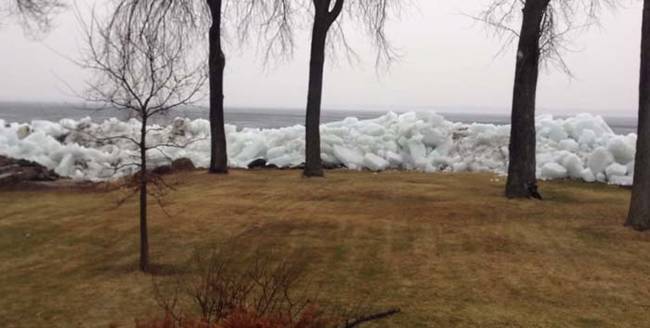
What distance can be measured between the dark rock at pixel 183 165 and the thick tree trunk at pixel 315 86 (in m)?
3.17

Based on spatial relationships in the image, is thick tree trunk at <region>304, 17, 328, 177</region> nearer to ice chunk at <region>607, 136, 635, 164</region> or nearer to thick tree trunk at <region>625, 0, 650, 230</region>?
ice chunk at <region>607, 136, 635, 164</region>

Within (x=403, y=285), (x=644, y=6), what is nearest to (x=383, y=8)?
(x=644, y=6)

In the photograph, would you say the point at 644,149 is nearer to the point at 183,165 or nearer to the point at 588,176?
the point at 588,176

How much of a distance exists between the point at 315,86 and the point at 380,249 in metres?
7.72

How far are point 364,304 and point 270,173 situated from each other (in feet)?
30.5

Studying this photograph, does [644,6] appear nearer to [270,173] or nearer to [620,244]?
[620,244]

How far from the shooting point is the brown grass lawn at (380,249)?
16.5 feet

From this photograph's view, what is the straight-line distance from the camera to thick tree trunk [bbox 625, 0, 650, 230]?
7.53 meters

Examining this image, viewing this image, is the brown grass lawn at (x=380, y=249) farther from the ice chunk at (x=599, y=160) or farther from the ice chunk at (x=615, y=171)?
the ice chunk at (x=599, y=160)

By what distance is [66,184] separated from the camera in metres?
12.0

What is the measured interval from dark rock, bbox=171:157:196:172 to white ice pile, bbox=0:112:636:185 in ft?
2.15

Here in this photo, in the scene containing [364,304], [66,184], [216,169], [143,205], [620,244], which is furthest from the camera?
[216,169]

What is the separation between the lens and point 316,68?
13906 mm

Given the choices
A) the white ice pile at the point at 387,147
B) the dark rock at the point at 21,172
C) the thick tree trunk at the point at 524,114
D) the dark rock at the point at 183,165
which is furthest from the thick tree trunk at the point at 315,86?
the dark rock at the point at 21,172
